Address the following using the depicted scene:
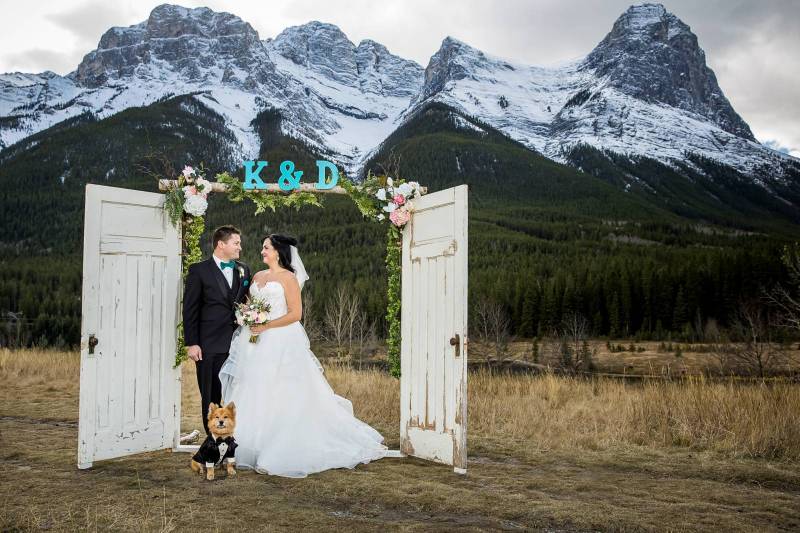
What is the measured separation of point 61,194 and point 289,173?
456 feet

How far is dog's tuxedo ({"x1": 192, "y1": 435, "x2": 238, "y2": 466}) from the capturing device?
621 cm

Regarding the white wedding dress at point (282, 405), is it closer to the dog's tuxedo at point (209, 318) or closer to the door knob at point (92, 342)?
the dog's tuxedo at point (209, 318)

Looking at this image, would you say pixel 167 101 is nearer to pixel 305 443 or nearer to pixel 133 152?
pixel 133 152

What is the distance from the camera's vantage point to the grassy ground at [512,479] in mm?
4984

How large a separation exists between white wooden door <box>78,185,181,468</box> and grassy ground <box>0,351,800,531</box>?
1.15 feet

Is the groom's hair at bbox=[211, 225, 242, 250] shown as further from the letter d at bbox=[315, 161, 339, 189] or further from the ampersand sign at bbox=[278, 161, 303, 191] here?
the letter d at bbox=[315, 161, 339, 189]

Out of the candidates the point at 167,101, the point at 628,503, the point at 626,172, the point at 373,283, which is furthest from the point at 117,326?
the point at 626,172

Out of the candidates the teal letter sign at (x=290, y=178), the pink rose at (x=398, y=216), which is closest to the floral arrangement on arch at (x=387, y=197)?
the pink rose at (x=398, y=216)

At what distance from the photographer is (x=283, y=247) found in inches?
282

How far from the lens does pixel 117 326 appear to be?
7113mm

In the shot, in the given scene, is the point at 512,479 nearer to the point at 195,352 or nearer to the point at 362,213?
the point at 195,352

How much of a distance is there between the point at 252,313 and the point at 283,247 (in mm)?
814

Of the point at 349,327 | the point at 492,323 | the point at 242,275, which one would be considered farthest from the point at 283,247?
the point at 492,323

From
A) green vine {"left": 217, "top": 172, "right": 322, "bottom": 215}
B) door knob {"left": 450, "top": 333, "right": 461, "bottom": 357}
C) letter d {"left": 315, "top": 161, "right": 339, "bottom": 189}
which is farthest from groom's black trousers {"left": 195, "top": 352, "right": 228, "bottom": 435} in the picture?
door knob {"left": 450, "top": 333, "right": 461, "bottom": 357}
